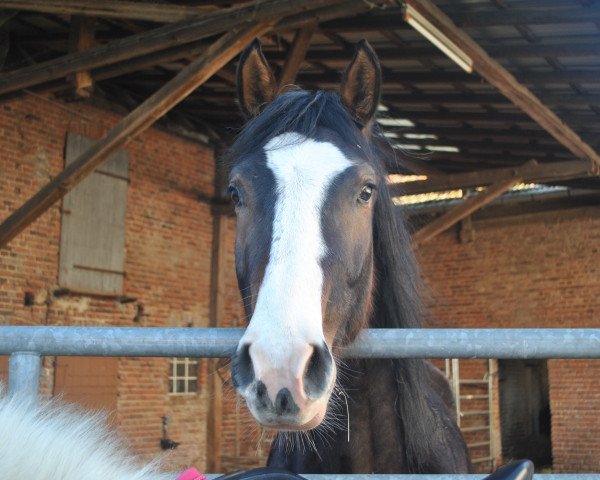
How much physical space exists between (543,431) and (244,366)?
1490 centimetres

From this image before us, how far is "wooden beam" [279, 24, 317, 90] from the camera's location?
6953mm

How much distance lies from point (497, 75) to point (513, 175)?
2855 millimetres

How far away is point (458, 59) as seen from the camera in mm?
7461

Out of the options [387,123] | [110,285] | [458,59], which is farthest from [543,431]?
[458,59]

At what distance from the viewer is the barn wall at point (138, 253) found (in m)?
9.54

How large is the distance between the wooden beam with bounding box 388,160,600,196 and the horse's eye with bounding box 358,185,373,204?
25.3ft

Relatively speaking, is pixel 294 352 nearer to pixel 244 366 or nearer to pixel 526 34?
pixel 244 366

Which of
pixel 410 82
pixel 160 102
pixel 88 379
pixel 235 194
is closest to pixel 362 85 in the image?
pixel 235 194

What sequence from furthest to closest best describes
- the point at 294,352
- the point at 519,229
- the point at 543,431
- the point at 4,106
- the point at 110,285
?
the point at 543,431, the point at 519,229, the point at 110,285, the point at 4,106, the point at 294,352

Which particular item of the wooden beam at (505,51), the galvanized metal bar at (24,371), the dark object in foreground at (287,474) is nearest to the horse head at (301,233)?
the galvanized metal bar at (24,371)

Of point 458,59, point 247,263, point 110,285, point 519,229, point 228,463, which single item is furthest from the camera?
point 519,229

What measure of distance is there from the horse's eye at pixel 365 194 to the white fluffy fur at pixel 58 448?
140 cm

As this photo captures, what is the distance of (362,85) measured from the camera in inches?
111

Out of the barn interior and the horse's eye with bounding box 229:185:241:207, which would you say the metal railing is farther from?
the barn interior
